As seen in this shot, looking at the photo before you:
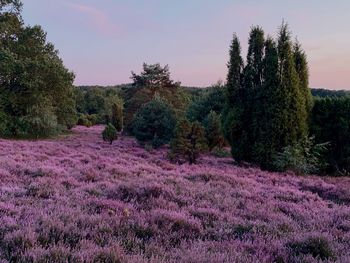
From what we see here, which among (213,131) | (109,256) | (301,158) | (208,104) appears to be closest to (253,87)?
(301,158)

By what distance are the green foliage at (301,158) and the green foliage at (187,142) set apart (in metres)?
4.20

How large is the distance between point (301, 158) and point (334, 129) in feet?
13.0

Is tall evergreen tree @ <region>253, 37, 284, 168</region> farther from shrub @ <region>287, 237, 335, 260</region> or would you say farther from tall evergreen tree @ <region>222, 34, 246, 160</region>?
shrub @ <region>287, 237, 335, 260</region>

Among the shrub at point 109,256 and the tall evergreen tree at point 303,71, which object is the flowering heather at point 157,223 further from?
the tall evergreen tree at point 303,71

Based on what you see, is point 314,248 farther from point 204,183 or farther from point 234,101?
point 234,101

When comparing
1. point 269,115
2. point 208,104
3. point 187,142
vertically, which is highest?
point 208,104

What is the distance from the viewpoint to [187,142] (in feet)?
67.7

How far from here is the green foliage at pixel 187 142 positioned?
20.5 metres

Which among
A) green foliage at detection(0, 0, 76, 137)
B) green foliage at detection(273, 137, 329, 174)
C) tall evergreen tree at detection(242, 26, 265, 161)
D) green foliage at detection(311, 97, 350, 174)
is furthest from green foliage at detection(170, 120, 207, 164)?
green foliage at detection(0, 0, 76, 137)

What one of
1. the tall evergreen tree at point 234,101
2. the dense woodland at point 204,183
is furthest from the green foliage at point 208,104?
the tall evergreen tree at point 234,101

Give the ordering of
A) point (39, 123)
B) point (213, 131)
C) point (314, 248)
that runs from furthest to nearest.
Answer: point (39, 123) → point (213, 131) → point (314, 248)

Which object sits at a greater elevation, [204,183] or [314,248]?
[314,248]

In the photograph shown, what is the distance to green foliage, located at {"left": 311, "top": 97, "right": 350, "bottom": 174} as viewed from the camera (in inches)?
857

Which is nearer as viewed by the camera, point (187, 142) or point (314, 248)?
point (314, 248)
